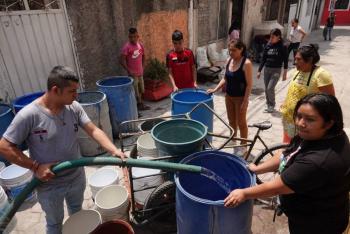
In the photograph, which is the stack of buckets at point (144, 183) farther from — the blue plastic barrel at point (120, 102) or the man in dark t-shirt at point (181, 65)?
the man in dark t-shirt at point (181, 65)

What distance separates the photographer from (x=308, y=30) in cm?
2267

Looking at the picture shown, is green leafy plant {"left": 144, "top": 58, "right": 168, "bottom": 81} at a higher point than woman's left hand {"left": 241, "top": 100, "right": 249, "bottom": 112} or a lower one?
lower

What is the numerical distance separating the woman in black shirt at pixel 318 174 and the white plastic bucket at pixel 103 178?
2.25 meters

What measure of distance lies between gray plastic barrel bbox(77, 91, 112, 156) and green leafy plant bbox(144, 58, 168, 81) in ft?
9.27

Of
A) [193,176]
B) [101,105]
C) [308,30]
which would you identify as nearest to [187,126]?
[193,176]

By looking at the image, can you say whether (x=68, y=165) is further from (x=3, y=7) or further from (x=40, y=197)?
(x=3, y=7)

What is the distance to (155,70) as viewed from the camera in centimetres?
770

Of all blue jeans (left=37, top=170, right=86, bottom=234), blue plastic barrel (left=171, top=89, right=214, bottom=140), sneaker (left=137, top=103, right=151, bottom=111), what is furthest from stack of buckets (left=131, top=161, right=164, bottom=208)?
sneaker (left=137, top=103, right=151, bottom=111)

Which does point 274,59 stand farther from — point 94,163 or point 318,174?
point 94,163

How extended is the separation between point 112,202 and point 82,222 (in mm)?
534

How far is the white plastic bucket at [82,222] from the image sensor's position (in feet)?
9.36

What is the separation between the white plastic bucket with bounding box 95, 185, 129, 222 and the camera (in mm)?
3100

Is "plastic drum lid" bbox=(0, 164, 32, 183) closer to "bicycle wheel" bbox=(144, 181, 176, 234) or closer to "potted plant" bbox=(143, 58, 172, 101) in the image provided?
"bicycle wheel" bbox=(144, 181, 176, 234)

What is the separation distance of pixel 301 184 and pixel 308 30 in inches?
987
